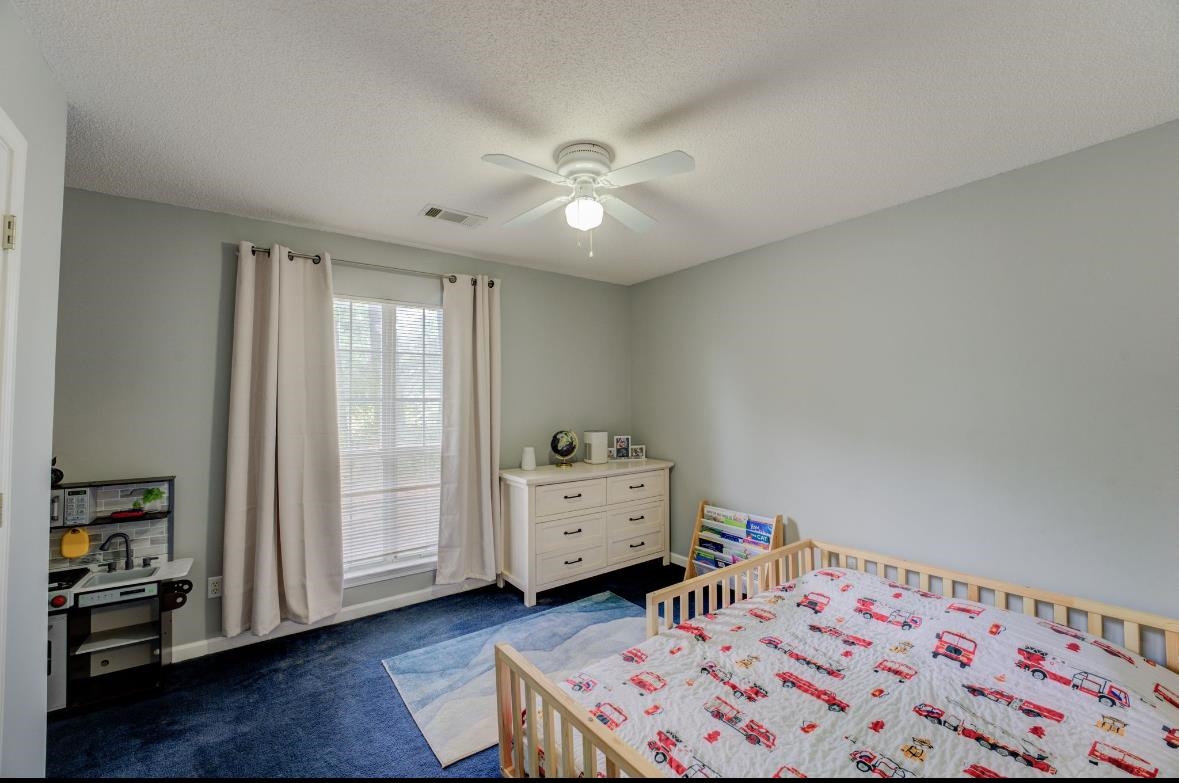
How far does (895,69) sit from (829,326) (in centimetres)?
168

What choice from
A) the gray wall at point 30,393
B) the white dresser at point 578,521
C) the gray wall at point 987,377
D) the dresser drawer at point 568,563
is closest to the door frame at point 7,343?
the gray wall at point 30,393

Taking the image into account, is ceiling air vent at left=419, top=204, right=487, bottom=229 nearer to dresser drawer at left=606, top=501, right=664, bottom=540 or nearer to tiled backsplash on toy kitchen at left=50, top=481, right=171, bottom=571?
tiled backsplash on toy kitchen at left=50, top=481, right=171, bottom=571

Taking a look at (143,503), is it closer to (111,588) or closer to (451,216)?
(111,588)

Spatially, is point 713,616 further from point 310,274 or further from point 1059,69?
point 310,274

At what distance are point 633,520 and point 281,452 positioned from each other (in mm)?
2474

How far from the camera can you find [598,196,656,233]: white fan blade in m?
2.20

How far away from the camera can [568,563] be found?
3.55m

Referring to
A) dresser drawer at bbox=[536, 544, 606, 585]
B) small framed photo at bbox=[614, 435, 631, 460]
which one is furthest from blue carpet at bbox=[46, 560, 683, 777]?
small framed photo at bbox=[614, 435, 631, 460]

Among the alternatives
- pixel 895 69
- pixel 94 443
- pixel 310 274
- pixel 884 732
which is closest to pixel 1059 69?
pixel 895 69

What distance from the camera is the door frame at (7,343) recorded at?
1.29 metres

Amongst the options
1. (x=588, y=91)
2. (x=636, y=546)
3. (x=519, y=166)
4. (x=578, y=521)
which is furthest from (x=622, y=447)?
(x=588, y=91)

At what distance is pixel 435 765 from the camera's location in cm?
192

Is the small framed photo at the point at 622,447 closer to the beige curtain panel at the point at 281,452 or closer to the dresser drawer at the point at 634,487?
the dresser drawer at the point at 634,487

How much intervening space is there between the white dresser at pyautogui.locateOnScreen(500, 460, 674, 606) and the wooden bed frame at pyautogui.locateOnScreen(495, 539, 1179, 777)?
0.64 metres
